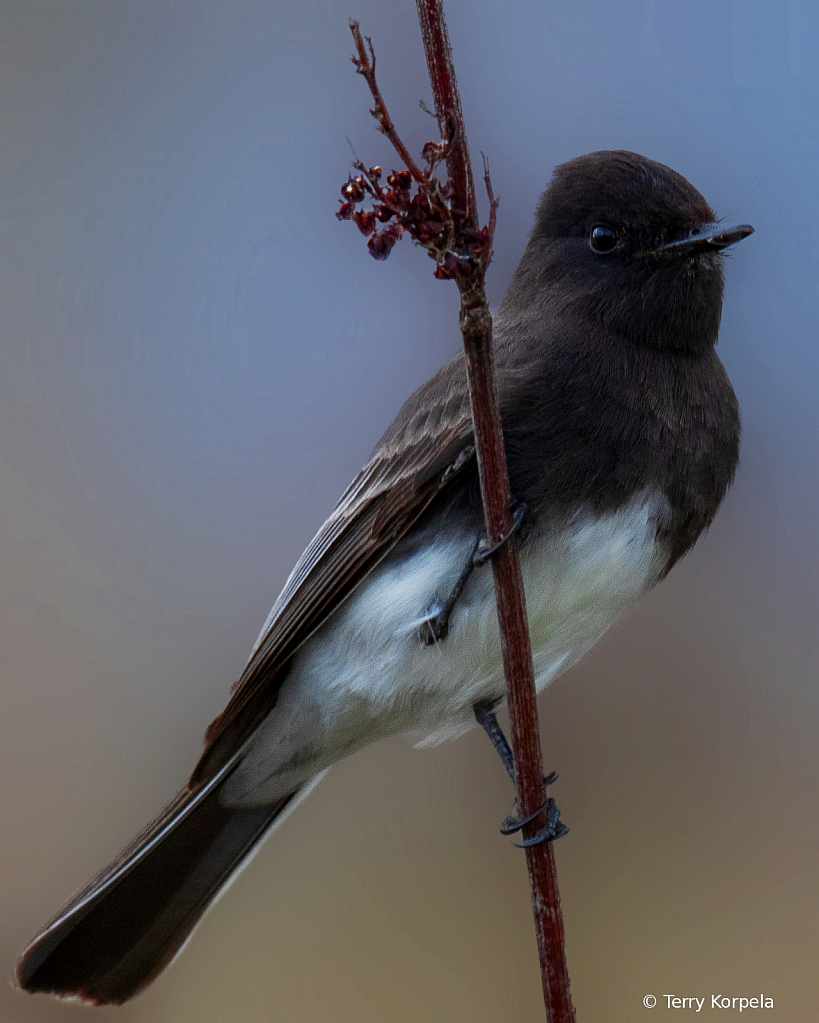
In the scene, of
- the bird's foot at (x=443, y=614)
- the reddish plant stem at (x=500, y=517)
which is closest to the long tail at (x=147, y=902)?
the bird's foot at (x=443, y=614)

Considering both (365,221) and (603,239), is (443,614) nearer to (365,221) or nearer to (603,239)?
(603,239)

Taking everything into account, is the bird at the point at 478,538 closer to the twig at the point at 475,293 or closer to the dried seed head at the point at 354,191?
the twig at the point at 475,293

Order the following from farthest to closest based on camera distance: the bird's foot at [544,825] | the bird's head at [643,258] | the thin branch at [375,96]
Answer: the bird's head at [643,258], the bird's foot at [544,825], the thin branch at [375,96]

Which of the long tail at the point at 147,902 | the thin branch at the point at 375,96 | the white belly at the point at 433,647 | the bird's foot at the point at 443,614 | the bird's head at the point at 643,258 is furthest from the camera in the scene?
the long tail at the point at 147,902

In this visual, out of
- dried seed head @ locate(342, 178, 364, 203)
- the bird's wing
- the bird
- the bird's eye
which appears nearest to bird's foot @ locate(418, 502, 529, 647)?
the bird

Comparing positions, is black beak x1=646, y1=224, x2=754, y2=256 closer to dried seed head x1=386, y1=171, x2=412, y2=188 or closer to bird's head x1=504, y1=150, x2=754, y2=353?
bird's head x1=504, y1=150, x2=754, y2=353

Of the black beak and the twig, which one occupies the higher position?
the black beak
